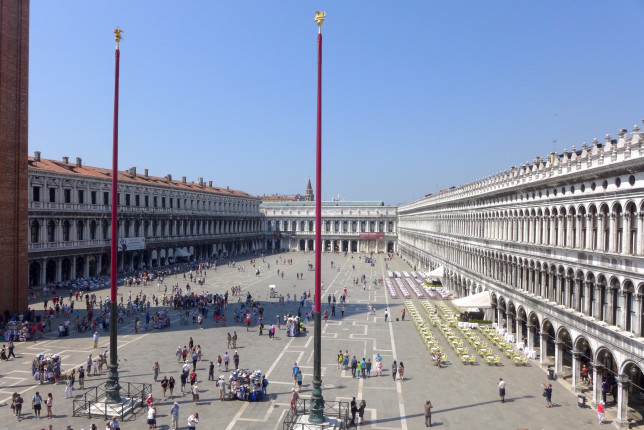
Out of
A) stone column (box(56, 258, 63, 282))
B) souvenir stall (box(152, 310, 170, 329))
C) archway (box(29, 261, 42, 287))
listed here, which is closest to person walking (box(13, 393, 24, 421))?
souvenir stall (box(152, 310, 170, 329))

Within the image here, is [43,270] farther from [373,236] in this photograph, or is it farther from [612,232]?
[373,236]

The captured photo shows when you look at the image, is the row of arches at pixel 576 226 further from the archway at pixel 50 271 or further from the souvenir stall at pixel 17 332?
the archway at pixel 50 271

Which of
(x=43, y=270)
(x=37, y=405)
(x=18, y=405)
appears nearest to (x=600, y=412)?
(x=37, y=405)

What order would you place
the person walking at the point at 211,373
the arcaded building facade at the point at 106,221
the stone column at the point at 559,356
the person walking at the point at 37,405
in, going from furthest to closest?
the arcaded building facade at the point at 106,221
the stone column at the point at 559,356
the person walking at the point at 211,373
the person walking at the point at 37,405

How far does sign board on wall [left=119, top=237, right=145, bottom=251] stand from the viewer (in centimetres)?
6706

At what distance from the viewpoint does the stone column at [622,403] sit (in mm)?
20172

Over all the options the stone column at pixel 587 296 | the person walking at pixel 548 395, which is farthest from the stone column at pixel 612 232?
the person walking at pixel 548 395

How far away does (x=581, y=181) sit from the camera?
24484 millimetres

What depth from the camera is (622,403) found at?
20344 millimetres

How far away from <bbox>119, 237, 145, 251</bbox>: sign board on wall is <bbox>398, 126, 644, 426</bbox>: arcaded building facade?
47.9 m

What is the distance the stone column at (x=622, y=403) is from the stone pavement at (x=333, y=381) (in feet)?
3.29

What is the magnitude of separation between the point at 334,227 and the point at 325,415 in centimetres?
12015

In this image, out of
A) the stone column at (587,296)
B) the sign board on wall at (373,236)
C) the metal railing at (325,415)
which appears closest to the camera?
the metal railing at (325,415)

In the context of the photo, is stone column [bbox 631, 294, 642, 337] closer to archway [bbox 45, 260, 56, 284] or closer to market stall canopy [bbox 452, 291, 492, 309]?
market stall canopy [bbox 452, 291, 492, 309]
